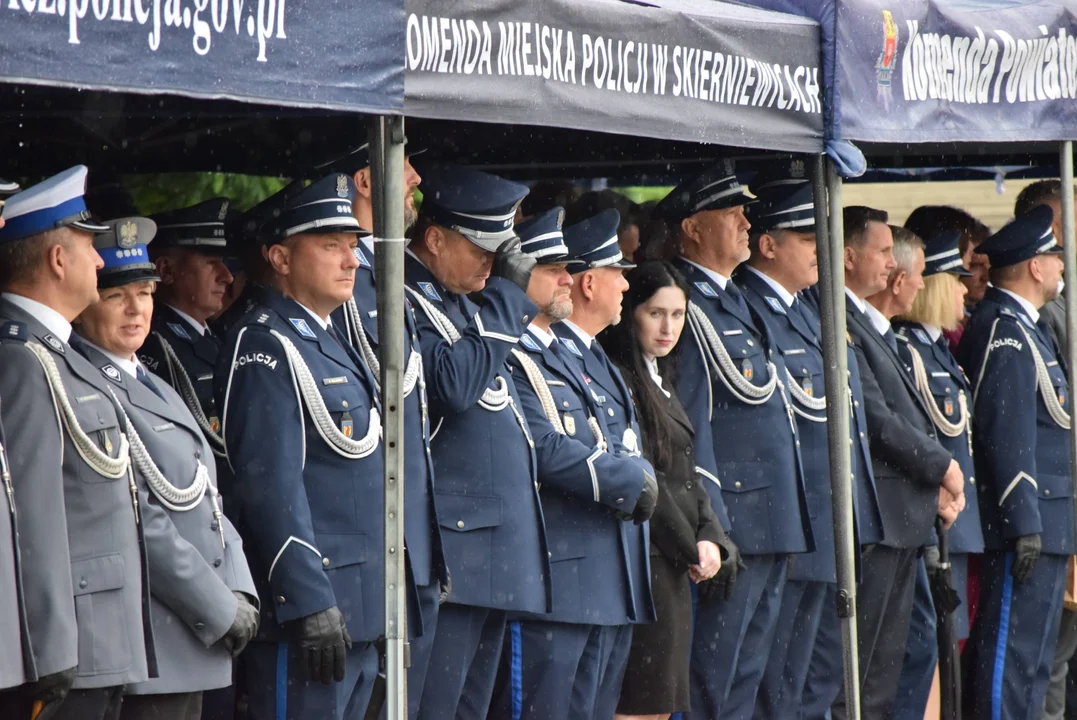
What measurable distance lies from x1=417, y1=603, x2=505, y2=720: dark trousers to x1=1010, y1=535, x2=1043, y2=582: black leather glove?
2726 millimetres

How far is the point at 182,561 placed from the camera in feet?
13.3

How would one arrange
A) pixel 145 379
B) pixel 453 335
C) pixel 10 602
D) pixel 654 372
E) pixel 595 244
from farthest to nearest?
pixel 654 372, pixel 595 244, pixel 453 335, pixel 145 379, pixel 10 602

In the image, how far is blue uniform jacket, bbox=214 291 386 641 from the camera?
4.43 meters

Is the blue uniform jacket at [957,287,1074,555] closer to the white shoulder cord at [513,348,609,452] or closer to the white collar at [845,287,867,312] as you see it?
the white collar at [845,287,867,312]

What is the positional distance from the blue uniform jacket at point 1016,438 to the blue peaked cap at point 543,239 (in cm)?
256

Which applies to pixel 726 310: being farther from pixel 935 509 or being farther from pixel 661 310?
pixel 935 509

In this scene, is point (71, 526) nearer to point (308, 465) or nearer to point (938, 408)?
point (308, 465)

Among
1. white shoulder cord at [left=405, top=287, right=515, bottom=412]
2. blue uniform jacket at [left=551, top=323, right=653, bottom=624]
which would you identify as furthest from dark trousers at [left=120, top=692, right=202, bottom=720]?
blue uniform jacket at [left=551, top=323, right=653, bottom=624]

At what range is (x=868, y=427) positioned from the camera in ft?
22.0

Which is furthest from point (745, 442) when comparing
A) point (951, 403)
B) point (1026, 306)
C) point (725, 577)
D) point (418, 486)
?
point (1026, 306)

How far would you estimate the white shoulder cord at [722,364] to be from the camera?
20.2ft

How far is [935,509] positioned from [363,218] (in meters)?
2.68

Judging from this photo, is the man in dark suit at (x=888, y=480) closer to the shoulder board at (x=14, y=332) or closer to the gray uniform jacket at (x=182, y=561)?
the gray uniform jacket at (x=182, y=561)

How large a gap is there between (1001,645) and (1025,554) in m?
0.40
